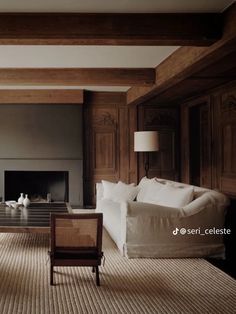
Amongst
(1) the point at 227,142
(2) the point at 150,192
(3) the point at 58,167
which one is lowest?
(2) the point at 150,192

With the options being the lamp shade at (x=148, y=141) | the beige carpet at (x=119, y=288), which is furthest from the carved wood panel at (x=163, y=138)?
the beige carpet at (x=119, y=288)

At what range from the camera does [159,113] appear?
333 inches

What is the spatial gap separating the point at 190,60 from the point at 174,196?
5.06 feet

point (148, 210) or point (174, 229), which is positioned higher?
point (148, 210)

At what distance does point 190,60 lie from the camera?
4.50 metres

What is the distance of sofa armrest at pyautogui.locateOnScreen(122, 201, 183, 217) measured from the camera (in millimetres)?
4160

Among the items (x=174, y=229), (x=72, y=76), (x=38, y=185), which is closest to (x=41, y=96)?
(x=38, y=185)

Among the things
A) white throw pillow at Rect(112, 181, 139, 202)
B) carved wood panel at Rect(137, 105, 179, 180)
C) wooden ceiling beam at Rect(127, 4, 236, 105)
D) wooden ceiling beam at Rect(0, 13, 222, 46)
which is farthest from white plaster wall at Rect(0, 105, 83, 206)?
wooden ceiling beam at Rect(0, 13, 222, 46)

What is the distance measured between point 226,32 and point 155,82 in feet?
8.34

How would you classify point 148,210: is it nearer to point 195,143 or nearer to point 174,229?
point 174,229

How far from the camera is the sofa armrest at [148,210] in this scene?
416 centimetres

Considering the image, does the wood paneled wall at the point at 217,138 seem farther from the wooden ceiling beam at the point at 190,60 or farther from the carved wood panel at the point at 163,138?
the wooden ceiling beam at the point at 190,60

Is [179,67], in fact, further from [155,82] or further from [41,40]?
[41,40]

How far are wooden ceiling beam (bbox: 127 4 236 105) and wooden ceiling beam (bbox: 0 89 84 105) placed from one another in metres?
1.64
